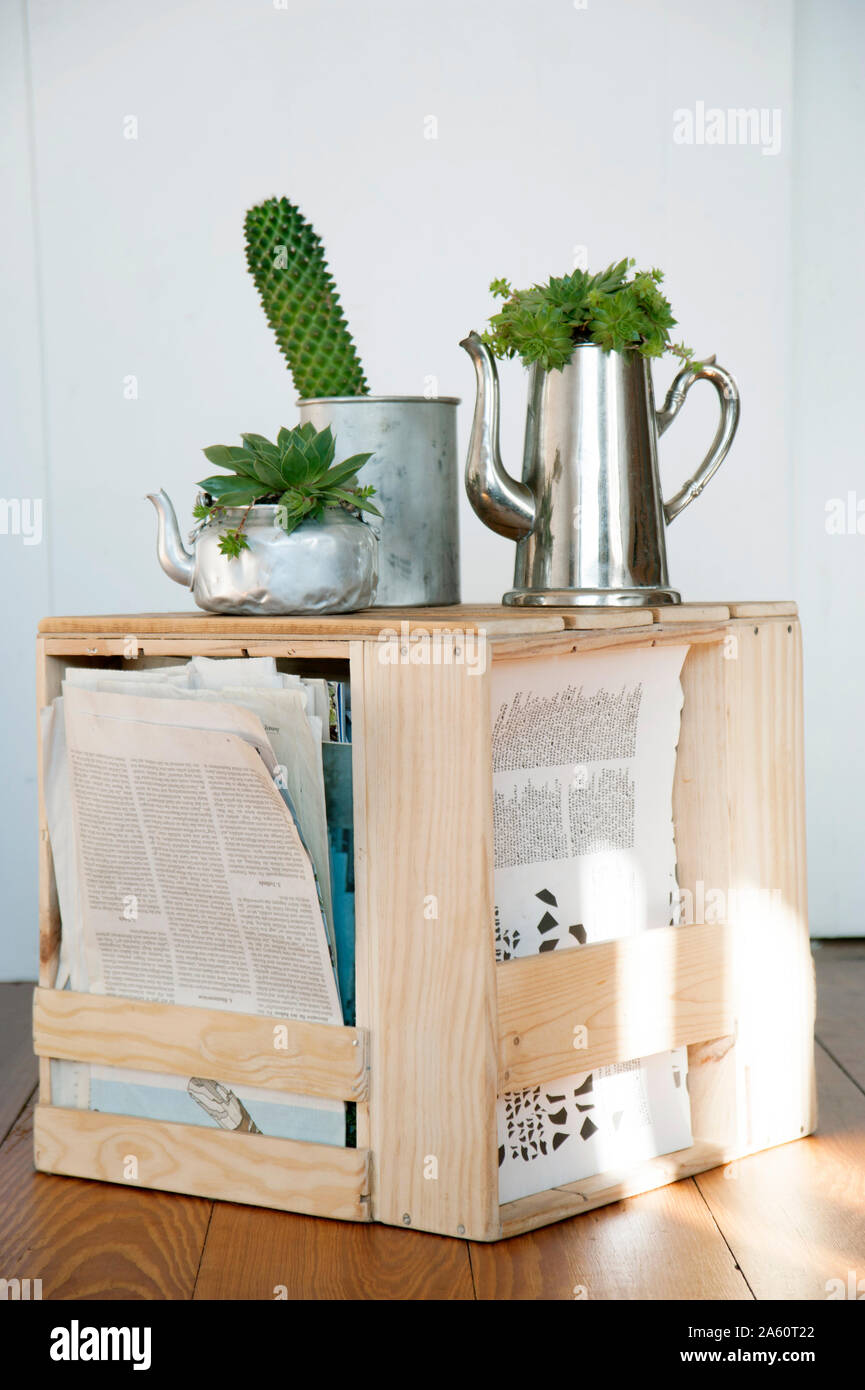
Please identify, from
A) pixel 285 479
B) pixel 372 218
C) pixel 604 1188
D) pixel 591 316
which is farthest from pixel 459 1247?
pixel 372 218

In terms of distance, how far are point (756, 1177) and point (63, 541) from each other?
1.23 meters

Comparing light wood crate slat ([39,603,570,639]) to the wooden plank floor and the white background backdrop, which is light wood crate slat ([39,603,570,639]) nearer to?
the wooden plank floor

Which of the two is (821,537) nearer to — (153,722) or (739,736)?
(739,736)

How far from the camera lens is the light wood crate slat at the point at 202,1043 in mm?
1042

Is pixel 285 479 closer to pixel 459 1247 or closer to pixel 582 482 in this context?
pixel 582 482

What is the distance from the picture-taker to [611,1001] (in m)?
1.10

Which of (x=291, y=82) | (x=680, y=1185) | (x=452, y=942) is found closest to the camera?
(x=452, y=942)

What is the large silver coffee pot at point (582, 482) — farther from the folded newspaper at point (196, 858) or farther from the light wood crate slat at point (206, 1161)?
the light wood crate slat at point (206, 1161)

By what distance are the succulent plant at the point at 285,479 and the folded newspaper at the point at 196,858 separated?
120 millimetres

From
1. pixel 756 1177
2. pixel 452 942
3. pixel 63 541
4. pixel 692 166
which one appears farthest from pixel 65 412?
pixel 756 1177

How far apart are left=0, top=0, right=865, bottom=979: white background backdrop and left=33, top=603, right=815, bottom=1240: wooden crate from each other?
0.73 m

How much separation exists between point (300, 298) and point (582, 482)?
0.30 m

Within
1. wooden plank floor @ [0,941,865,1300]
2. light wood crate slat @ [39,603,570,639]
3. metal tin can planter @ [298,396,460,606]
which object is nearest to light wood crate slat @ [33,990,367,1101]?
wooden plank floor @ [0,941,865,1300]

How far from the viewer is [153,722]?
3.49ft
